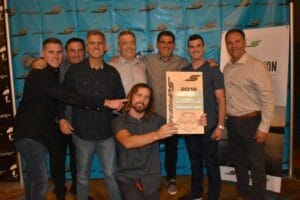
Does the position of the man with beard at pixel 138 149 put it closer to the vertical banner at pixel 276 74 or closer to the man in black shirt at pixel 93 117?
the man in black shirt at pixel 93 117

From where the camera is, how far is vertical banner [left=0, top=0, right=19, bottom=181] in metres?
3.78

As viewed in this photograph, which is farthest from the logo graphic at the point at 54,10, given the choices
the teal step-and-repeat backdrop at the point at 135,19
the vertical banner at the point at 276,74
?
the vertical banner at the point at 276,74

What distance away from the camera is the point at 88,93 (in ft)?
8.53

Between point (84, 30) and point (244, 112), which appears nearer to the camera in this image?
point (244, 112)

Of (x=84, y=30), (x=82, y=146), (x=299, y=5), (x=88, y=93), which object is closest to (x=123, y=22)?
(x=84, y=30)

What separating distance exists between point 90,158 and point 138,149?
1.78 feet

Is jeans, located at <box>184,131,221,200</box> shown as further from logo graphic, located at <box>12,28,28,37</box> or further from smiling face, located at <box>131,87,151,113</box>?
logo graphic, located at <box>12,28,28,37</box>

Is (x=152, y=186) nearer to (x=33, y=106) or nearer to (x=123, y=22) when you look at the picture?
(x=33, y=106)

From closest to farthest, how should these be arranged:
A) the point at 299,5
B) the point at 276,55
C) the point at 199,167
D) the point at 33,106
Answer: the point at 33,106
the point at 199,167
the point at 276,55
the point at 299,5

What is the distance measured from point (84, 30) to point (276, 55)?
84.6 inches

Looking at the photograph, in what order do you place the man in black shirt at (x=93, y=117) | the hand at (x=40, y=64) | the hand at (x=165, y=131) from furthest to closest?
the man in black shirt at (x=93, y=117)
the hand at (x=40, y=64)
the hand at (x=165, y=131)

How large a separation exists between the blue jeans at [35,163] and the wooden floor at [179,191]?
1073 millimetres

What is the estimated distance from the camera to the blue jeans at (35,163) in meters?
2.40

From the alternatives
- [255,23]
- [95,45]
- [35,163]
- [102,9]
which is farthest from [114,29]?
[35,163]
